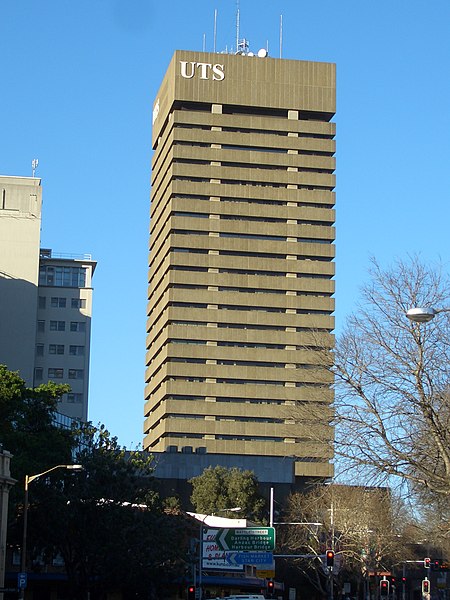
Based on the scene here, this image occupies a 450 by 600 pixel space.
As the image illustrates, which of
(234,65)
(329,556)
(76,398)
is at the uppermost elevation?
(234,65)

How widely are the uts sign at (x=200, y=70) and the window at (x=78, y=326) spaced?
159 feet

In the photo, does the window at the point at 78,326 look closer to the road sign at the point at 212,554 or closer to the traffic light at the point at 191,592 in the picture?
the road sign at the point at 212,554

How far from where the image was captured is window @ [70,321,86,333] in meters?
161

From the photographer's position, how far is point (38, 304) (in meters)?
160

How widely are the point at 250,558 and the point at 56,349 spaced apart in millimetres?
90718

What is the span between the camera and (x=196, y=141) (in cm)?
18200

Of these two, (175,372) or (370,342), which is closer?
(370,342)

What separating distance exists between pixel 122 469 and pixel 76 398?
91.2 metres

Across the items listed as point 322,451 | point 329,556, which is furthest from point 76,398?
point 322,451

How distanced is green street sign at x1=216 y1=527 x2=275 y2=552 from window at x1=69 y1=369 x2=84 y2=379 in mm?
87887

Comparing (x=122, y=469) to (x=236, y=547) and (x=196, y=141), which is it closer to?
(x=236, y=547)

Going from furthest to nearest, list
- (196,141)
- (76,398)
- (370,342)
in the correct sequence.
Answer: (196,141)
(76,398)
(370,342)

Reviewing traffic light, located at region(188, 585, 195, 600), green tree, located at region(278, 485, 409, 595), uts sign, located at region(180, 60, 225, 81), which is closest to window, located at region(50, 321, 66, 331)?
uts sign, located at region(180, 60, 225, 81)

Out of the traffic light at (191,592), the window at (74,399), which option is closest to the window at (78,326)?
the window at (74,399)
